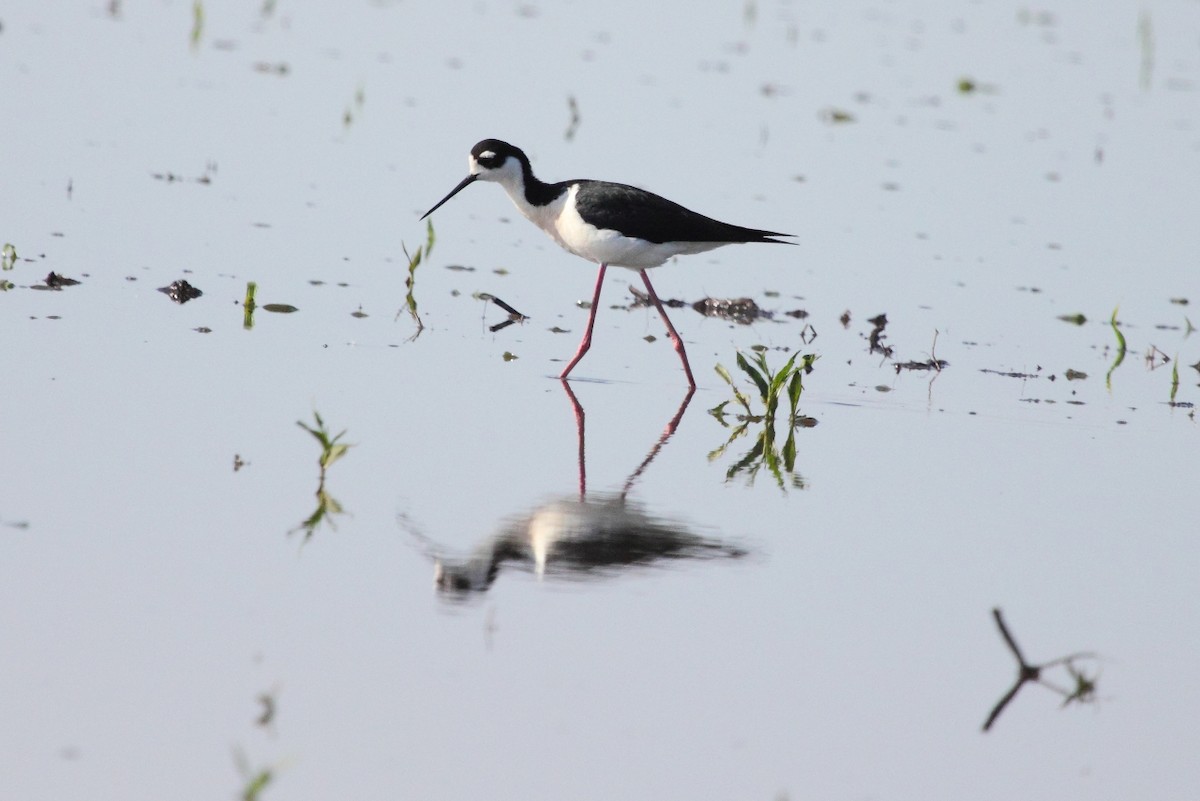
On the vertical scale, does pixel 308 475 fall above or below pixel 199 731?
above

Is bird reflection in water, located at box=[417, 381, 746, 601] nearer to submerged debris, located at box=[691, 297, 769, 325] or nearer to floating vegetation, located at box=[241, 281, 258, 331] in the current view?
floating vegetation, located at box=[241, 281, 258, 331]

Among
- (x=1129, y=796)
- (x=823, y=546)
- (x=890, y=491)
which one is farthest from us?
(x=890, y=491)

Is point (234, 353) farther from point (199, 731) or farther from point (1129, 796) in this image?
point (1129, 796)

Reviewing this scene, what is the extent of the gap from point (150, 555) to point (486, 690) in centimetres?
124

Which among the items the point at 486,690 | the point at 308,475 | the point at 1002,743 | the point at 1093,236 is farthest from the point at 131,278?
the point at 1093,236

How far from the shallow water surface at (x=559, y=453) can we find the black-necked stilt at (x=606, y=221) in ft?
1.65

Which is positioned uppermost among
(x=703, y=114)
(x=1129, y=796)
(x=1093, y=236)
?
(x=703, y=114)

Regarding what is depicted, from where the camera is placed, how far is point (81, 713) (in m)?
4.04

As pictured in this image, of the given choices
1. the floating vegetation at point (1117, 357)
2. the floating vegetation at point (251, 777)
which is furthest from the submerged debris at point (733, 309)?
the floating vegetation at point (251, 777)

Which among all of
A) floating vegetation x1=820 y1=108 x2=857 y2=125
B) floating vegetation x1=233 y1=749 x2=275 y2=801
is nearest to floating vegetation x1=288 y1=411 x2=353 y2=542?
floating vegetation x1=233 y1=749 x2=275 y2=801

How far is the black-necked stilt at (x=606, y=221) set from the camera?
802 cm

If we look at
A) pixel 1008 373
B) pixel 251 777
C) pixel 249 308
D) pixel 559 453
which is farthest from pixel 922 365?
pixel 251 777

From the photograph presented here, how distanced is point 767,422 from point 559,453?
3.47 ft

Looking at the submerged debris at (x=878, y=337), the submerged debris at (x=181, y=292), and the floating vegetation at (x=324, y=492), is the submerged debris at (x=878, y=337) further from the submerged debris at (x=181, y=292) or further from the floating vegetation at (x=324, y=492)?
the floating vegetation at (x=324, y=492)
